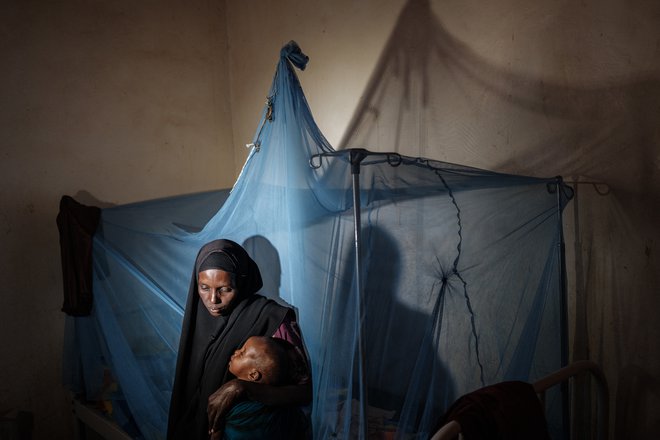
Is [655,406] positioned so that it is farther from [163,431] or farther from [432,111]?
[163,431]

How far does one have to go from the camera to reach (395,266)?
175 centimetres

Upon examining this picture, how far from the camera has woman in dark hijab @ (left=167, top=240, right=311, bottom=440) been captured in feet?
5.78

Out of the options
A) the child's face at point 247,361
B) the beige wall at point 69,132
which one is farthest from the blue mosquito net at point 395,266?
the beige wall at point 69,132

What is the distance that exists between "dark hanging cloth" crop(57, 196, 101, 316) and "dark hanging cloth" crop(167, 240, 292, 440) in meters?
0.95

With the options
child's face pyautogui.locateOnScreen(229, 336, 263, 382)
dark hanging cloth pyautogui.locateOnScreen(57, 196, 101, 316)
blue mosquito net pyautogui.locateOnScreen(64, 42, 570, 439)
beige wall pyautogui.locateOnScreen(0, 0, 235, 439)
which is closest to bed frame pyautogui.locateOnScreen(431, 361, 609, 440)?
blue mosquito net pyautogui.locateOnScreen(64, 42, 570, 439)

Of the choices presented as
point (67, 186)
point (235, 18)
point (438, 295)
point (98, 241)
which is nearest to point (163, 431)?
point (98, 241)

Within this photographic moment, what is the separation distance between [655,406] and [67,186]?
10.3 feet

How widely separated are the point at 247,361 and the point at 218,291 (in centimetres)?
31

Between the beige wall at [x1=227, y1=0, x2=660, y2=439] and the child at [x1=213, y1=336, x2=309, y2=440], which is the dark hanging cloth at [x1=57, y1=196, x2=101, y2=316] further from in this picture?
the beige wall at [x1=227, y1=0, x2=660, y2=439]

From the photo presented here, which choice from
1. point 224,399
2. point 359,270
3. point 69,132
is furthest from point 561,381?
point 69,132

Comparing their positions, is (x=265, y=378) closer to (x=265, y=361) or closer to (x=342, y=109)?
(x=265, y=361)

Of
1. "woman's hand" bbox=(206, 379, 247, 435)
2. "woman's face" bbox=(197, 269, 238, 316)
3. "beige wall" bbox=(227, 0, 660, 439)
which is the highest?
"beige wall" bbox=(227, 0, 660, 439)

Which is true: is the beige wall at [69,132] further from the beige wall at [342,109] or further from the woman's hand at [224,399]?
the woman's hand at [224,399]

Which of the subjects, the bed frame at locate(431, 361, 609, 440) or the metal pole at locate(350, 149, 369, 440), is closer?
the bed frame at locate(431, 361, 609, 440)
